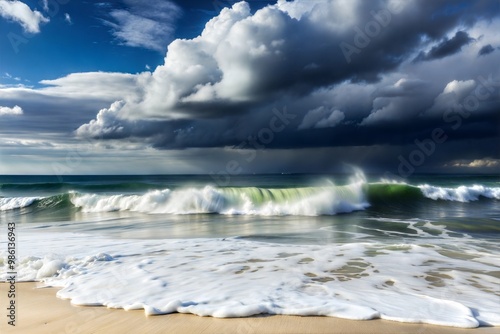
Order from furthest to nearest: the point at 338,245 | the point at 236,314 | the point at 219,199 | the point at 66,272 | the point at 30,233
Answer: the point at 219,199 → the point at 30,233 → the point at 338,245 → the point at 66,272 → the point at 236,314

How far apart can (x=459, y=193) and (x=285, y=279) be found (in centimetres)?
2202

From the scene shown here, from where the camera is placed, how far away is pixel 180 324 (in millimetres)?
3408

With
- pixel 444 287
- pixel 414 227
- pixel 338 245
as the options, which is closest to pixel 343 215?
pixel 414 227

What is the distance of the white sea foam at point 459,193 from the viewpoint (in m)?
21.9

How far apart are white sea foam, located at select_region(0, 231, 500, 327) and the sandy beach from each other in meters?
0.12

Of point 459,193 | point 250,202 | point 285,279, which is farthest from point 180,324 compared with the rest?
point 459,193

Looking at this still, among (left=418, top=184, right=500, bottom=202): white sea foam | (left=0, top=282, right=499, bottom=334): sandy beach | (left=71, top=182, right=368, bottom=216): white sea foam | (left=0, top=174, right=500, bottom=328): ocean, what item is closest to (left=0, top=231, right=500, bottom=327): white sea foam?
(left=0, top=174, right=500, bottom=328): ocean

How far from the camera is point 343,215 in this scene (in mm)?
14930

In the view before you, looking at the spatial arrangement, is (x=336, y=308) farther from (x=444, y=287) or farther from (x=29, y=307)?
(x=29, y=307)

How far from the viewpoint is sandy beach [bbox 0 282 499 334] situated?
3.26m

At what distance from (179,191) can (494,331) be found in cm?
1622

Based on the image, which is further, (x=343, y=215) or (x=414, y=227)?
(x=343, y=215)

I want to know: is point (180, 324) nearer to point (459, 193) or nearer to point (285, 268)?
point (285, 268)

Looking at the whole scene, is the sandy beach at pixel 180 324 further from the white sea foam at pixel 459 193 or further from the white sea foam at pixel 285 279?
the white sea foam at pixel 459 193
